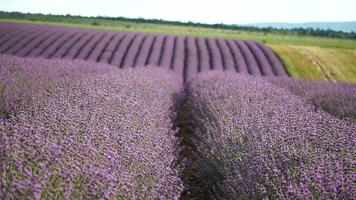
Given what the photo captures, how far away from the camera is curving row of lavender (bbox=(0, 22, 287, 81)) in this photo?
19828mm

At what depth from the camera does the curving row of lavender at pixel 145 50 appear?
1983 centimetres

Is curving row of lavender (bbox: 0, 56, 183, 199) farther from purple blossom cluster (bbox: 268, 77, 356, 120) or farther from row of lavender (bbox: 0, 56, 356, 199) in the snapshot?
purple blossom cluster (bbox: 268, 77, 356, 120)

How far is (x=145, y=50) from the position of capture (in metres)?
22.0

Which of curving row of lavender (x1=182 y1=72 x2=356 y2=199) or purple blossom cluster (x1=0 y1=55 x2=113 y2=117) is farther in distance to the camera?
purple blossom cluster (x1=0 y1=55 x2=113 y2=117)

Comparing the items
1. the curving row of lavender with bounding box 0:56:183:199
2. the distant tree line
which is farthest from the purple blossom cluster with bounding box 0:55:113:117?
the distant tree line

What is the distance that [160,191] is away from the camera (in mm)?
3461

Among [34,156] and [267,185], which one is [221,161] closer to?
[267,185]

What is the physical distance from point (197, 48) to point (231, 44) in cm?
253

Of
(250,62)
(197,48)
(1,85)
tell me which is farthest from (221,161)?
(197,48)

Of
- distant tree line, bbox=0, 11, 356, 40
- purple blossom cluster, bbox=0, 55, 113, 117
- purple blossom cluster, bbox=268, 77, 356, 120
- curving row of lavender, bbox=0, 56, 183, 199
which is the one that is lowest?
distant tree line, bbox=0, 11, 356, 40

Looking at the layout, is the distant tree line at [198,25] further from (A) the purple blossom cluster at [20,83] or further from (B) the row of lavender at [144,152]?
(B) the row of lavender at [144,152]

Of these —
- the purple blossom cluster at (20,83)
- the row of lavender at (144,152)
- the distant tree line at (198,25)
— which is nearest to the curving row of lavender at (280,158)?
the row of lavender at (144,152)

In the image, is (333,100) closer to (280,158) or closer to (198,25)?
(280,158)

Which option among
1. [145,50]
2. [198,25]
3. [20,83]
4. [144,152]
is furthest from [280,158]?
[198,25]
